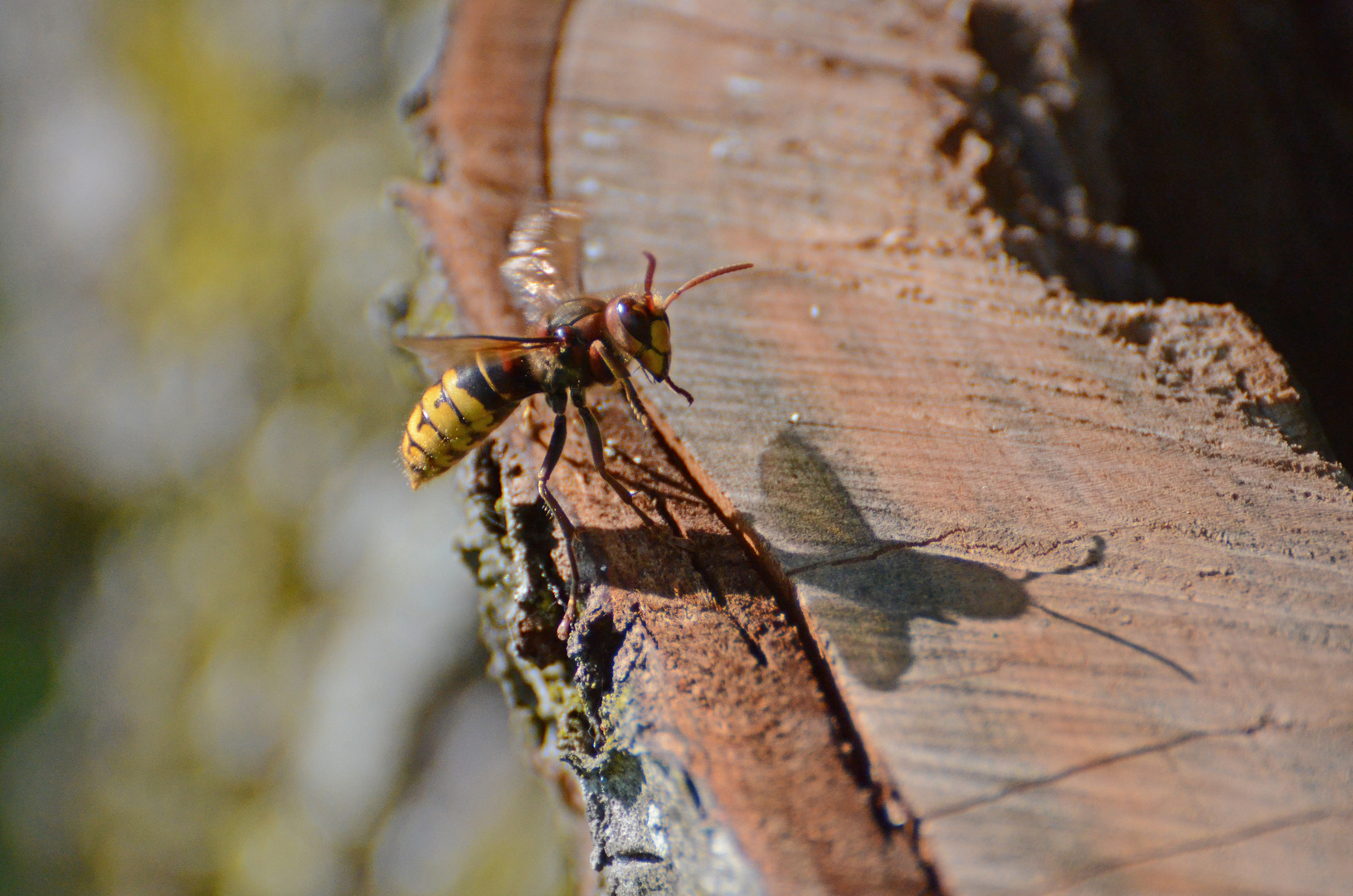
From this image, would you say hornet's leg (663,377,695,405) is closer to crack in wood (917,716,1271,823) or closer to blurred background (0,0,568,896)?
crack in wood (917,716,1271,823)

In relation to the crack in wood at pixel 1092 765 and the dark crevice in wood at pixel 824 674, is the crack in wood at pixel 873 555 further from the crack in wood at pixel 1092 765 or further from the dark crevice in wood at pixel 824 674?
the crack in wood at pixel 1092 765

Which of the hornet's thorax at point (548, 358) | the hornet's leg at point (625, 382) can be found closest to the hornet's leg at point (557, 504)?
the hornet's thorax at point (548, 358)

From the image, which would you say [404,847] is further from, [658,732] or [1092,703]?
[1092,703]

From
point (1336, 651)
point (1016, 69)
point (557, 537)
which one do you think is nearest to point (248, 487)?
point (557, 537)

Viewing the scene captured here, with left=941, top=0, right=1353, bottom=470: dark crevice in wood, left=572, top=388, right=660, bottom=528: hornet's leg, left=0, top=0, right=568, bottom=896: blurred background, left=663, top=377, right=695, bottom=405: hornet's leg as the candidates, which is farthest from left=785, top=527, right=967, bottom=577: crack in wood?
left=0, top=0, right=568, bottom=896: blurred background

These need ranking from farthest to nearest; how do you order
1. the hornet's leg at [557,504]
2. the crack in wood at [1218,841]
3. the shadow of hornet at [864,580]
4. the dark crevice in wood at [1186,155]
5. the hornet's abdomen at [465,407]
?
the dark crevice in wood at [1186,155]
the hornet's abdomen at [465,407]
the hornet's leg at [557,504]
the shadow of hornet at [864,580]
the crack in wood at [1218,841]

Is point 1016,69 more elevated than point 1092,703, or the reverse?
point 1016,69
